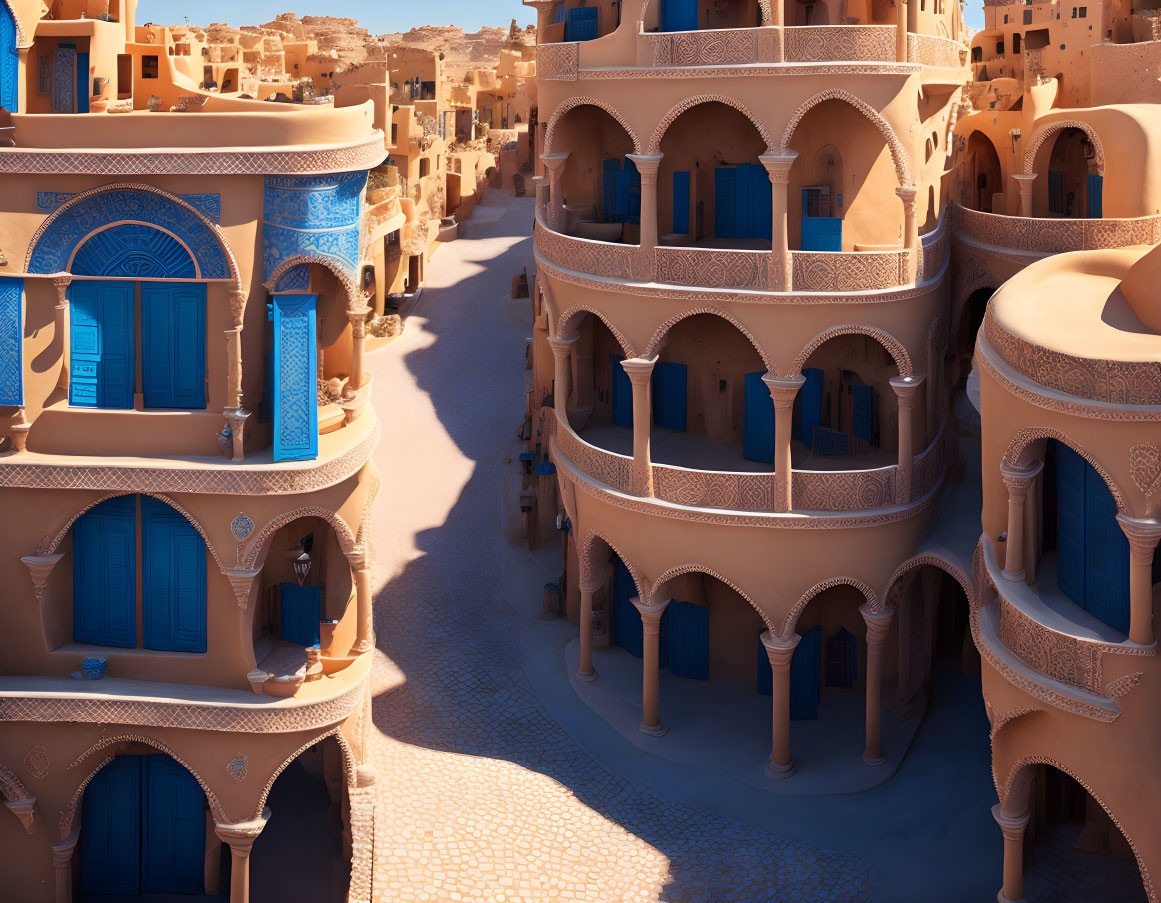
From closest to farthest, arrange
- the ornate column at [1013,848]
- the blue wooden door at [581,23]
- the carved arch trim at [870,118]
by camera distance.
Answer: the ornate column at [1013,848] < the carved arch trim at [870,118] < the blue wooden door at [581,23]

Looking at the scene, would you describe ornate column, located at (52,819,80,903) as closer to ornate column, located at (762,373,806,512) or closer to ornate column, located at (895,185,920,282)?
ornate column, located at (762,373,806,512)

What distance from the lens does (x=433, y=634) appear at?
29625 millimetres

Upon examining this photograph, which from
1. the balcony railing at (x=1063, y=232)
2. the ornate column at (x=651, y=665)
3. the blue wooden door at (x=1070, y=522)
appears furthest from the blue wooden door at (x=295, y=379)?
the balcony railing at (x=1063, y=232)

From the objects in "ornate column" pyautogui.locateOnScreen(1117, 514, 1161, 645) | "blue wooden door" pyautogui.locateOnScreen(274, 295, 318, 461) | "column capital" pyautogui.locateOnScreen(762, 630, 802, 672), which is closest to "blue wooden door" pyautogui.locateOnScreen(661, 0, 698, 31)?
"blue wooden door" pyautogui.locateOnScreen(274, 295, 318, 461)

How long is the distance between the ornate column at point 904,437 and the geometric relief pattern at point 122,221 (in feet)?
38.0

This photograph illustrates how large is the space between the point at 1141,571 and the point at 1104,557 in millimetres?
1252

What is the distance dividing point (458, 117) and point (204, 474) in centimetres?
5170

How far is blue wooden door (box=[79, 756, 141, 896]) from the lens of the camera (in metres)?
Answer: 22.9

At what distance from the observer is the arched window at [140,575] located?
71.7 feet

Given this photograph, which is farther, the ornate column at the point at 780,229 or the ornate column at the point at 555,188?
the ornate column at the point at 555,188

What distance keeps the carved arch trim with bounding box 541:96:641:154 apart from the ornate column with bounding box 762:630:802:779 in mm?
9148

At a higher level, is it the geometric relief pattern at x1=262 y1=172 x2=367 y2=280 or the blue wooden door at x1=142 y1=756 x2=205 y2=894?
the geometric relief pattern at x1=262 y1=172 x2=367 y2=280

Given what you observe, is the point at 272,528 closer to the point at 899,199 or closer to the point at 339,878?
the point at 339,878

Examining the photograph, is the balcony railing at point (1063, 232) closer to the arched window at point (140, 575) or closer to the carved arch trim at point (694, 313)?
the carved arch trim at point (694, 313)
